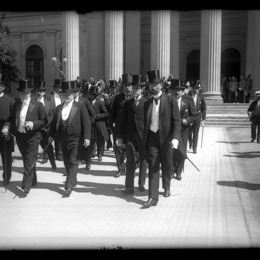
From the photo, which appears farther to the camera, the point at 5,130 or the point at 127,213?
the point at 5,130

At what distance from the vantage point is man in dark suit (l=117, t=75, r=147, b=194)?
823 centimetres

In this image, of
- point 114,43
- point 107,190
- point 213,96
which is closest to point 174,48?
point 114,43

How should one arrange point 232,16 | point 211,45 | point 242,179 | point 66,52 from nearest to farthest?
point 242,179 < point 211,45 < point 66,52 < point 232,16

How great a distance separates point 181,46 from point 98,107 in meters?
23.4

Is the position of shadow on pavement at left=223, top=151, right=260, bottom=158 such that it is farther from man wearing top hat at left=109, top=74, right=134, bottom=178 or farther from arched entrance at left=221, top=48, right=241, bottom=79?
arched entrance at left=221, top=48, right=241, bottom=79

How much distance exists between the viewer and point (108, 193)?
27.5 feet

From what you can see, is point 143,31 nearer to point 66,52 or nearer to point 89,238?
point 66,52

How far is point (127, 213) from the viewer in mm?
6922

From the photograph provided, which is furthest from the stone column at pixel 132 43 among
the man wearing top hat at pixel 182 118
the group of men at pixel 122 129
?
the group of men at pixel 122 129

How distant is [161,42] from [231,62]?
8498 millimetres

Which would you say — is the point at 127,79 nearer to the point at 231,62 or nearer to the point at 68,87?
the point at 68,87

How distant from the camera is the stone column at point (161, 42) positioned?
26469 mm

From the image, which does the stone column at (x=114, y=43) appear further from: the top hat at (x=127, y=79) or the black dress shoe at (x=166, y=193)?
the black dress shoe at (x=166, y=193)
